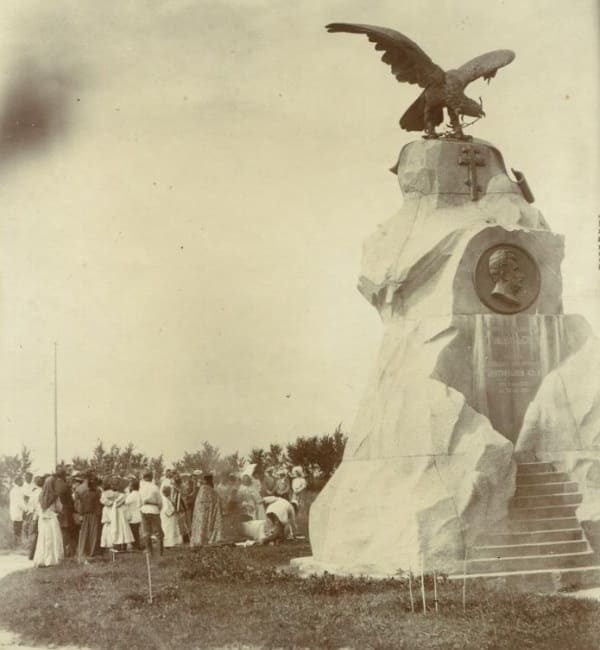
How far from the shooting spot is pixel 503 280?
472 inches

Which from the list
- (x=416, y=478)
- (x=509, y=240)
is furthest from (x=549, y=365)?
(x=416, y=478)

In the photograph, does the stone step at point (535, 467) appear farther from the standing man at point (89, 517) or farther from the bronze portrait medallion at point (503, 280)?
the standing man at point (89, 517)

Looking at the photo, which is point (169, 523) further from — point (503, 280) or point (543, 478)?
point (503, 280)

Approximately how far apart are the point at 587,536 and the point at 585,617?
9.43 ft

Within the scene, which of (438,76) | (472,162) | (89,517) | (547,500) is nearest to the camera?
(547,500)

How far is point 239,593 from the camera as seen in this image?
10359mm

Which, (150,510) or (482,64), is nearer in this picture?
(482,64)

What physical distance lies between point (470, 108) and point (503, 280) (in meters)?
2.76

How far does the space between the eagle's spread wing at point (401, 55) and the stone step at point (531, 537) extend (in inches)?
248

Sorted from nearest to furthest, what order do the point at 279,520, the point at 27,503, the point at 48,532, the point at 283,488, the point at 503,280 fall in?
the point at 503,280, the point at 48,532, the point at 279,520, the point at 283,488, the point at 27,503

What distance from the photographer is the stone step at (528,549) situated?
1058cm

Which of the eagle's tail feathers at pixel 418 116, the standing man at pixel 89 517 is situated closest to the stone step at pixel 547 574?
the eagle's tail feathers at pixel 418 116

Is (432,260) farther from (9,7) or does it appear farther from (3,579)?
(3,579)

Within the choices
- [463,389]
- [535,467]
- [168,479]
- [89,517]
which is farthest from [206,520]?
[535,467]
